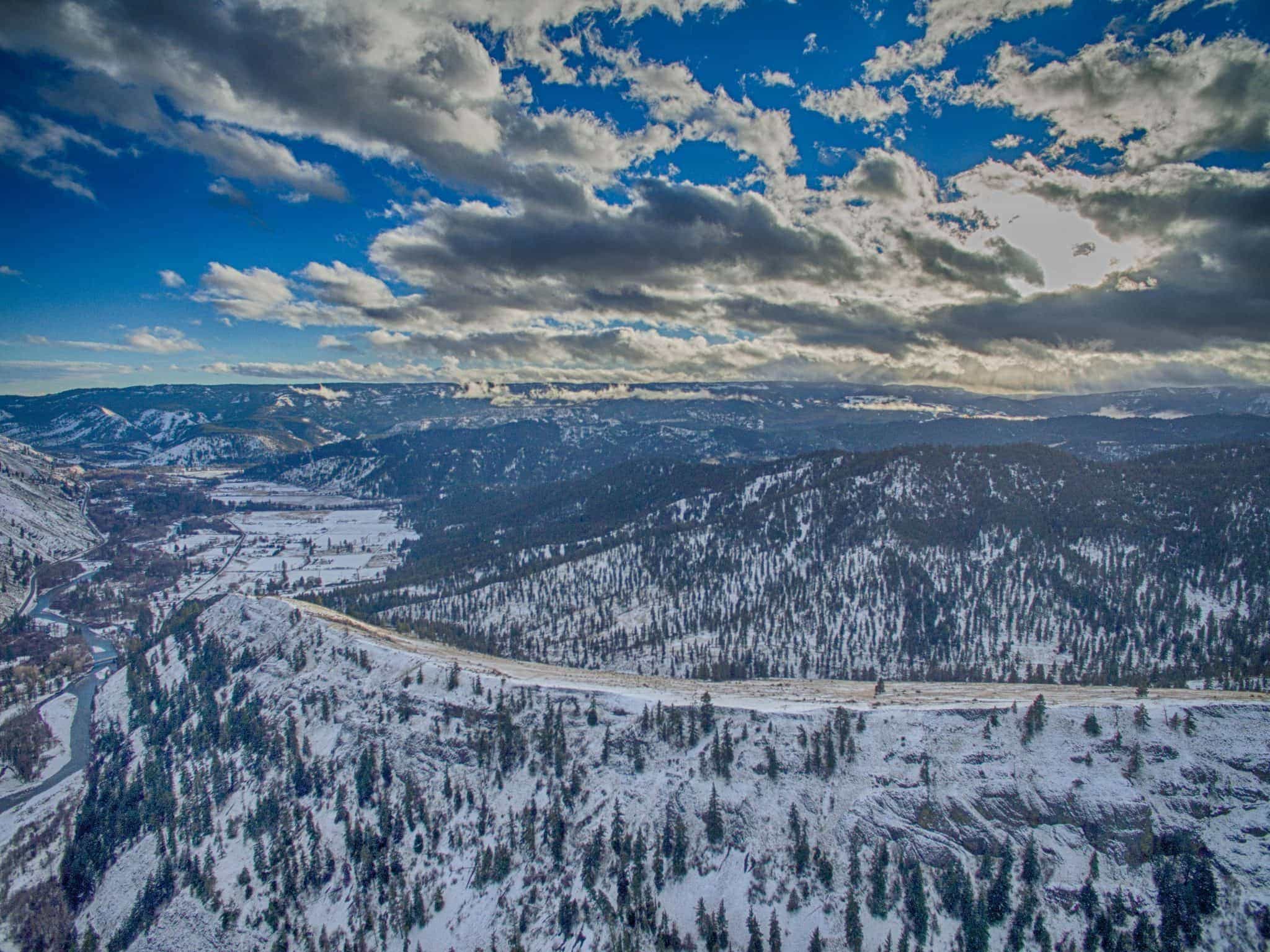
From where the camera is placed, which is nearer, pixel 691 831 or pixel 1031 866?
pixel 1031 866

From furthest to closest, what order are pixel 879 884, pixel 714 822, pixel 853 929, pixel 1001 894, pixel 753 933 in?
pixel 714 822 → pixel 879 884 → pixel 753 933 → pixel 1001 894 → pixel 853 929

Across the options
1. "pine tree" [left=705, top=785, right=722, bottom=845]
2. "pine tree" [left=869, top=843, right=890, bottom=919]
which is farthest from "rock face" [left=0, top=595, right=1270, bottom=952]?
"pine tree" [left=705, top=785, right=722, bottom=845]

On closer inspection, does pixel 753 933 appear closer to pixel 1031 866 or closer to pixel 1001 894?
pixel 1001 894

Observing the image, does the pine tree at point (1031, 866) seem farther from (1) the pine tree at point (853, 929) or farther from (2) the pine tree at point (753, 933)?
(2) the pine tree at point (753, 933)

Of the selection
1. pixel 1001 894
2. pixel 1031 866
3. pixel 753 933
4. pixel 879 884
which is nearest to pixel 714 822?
pixel 753 933

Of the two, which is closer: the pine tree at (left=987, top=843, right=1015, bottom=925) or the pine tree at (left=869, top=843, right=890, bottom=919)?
the pine tree at (left=987, top=843, right=1015, bottom=925)

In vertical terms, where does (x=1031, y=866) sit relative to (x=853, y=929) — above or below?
above

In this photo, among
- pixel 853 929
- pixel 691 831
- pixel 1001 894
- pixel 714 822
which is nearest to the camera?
pixel 853 929

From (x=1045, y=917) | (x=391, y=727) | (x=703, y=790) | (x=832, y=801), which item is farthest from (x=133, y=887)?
(x=1045, y=917)

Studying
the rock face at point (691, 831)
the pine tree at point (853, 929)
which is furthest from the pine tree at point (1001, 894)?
the pine tree at point (853, 929)

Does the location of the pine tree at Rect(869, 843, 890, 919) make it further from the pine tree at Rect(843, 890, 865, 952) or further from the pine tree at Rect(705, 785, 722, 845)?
the pine tree at Rect(705, 785, 722, 845)
